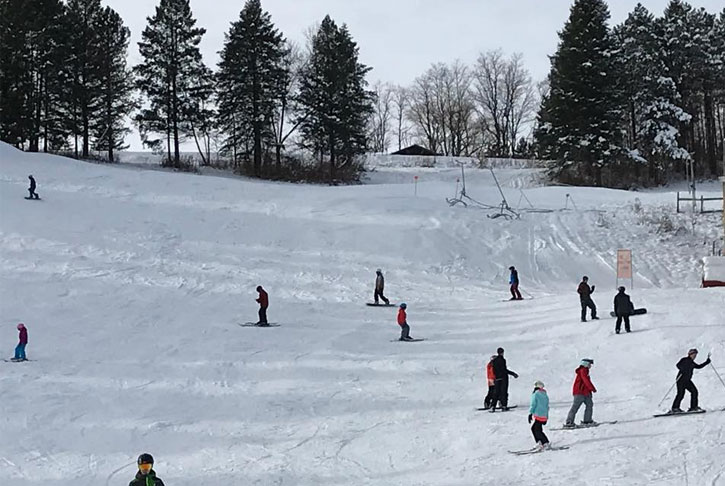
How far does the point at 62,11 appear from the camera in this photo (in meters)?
51.1

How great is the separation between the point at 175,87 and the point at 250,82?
543cm

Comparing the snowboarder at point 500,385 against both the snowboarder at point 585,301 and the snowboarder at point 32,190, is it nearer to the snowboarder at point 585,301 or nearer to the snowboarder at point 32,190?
the snowboarder at point 585,301

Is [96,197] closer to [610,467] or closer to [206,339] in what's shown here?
[206,339]

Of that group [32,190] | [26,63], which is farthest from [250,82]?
[32,190]

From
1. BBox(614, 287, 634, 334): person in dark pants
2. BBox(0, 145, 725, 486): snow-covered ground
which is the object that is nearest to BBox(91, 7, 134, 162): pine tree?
BBox(0, 145, 725, 486): snow-covered ground

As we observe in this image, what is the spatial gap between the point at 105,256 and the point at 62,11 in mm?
30609

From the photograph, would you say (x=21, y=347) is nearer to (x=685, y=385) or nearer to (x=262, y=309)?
(x=262, y=309)

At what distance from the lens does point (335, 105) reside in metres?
51.8

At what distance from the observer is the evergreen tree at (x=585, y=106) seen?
48062 millimetres

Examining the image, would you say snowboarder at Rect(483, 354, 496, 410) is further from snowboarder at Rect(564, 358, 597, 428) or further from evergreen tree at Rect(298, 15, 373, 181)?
evergreen tree at Rect(298, 15, 373, 181)

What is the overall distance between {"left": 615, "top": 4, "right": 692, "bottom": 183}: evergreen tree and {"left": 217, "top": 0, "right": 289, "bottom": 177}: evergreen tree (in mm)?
23790

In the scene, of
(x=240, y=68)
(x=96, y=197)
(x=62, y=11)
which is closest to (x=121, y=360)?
(x=96, y=197)

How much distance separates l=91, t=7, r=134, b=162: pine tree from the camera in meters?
52.0

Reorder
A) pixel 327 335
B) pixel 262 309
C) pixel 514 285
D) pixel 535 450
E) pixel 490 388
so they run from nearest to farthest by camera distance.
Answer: pixel 535 450 → pixel 490 388 → pixel 327 335 → pixel 262 309 → pixel 514 285
